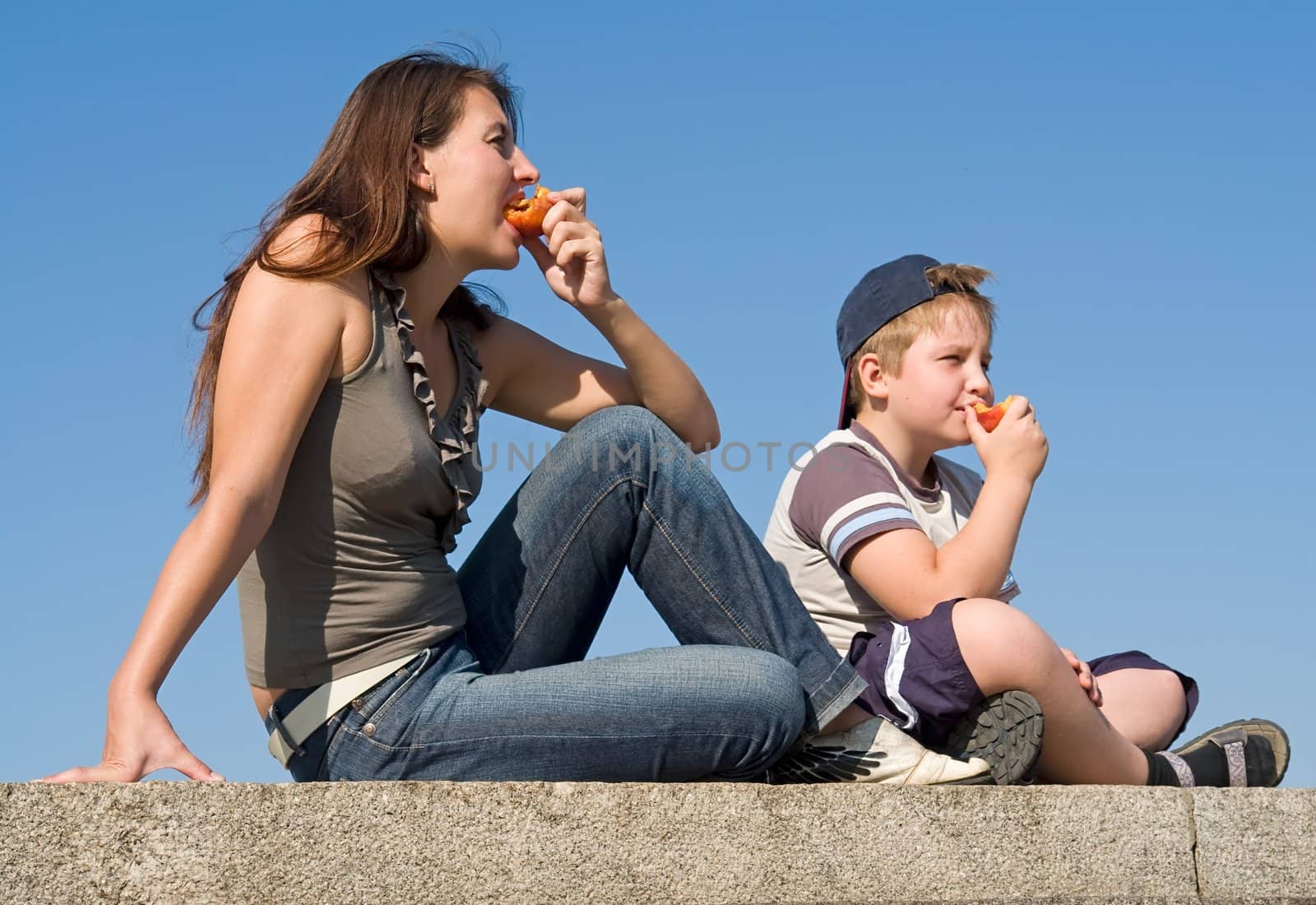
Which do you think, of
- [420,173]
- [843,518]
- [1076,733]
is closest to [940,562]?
[843,518]

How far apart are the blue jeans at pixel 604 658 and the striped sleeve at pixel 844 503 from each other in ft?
1.68

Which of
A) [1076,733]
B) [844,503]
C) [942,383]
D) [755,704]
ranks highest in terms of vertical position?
[942,383]

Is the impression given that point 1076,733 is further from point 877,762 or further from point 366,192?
point 366,192

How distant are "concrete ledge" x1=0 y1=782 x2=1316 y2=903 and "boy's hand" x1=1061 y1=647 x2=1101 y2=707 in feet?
1.47

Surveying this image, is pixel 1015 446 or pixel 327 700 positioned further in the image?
pixel 1015 446

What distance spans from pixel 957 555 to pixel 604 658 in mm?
1098

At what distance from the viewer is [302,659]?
121 inches

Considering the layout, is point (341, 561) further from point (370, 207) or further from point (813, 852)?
point (813, 852)

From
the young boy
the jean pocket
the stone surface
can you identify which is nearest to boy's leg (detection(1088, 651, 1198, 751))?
the young boy

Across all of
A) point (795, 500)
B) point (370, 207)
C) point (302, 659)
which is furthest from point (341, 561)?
point (795, 500)

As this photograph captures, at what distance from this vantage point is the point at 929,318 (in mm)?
4367

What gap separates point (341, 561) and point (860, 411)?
1.97 meters

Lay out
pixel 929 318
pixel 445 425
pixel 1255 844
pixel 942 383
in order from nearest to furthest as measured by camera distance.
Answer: pixel 1255 844 → pixel 445 425 → pixel 942 383 → pixel 929 318

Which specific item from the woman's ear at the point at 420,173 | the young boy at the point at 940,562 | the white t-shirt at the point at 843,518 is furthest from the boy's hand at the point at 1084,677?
the woman's ear at the point at 420,173
